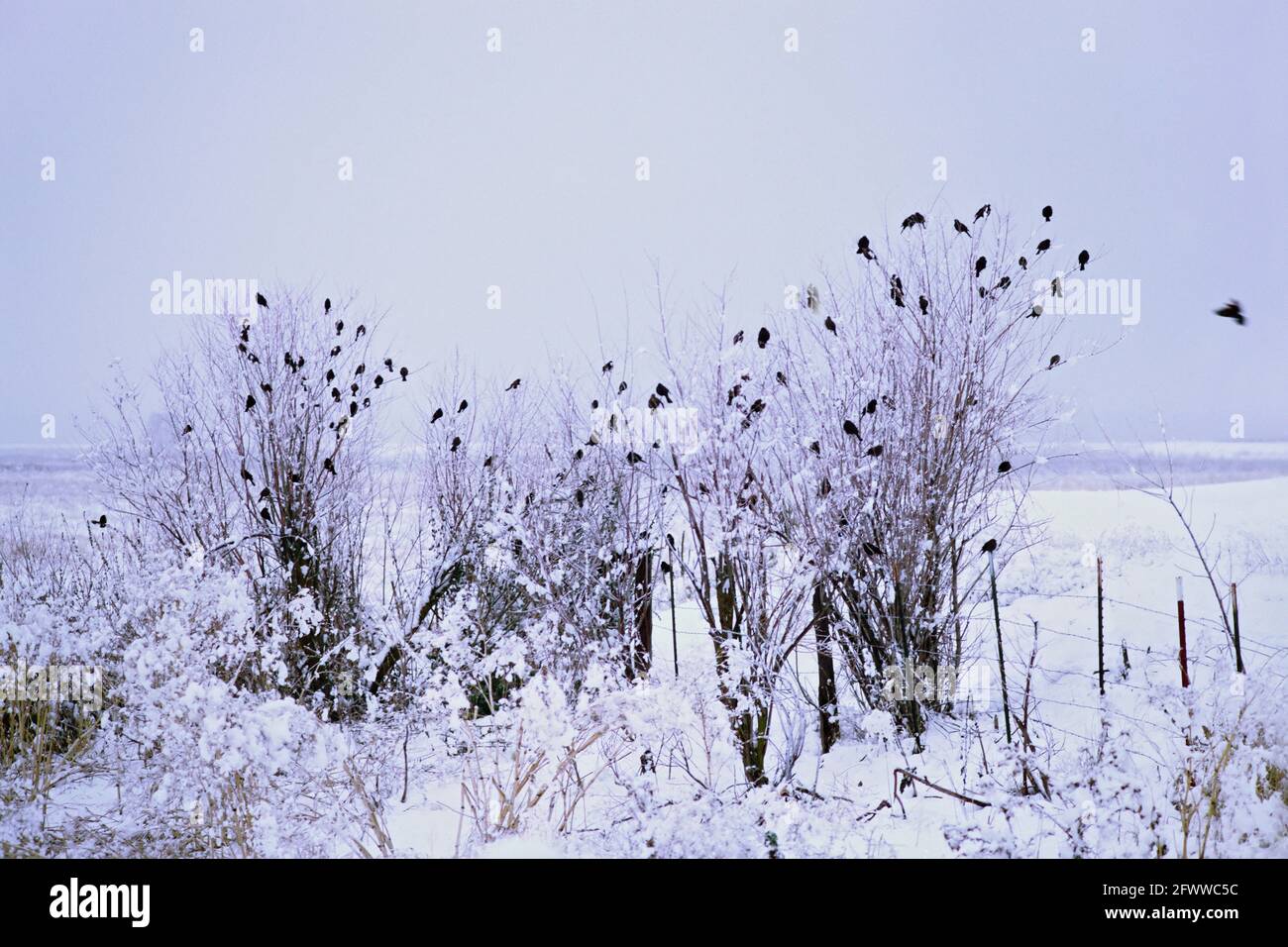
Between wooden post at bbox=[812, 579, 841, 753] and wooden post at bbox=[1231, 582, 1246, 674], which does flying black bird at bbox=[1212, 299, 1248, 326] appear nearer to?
wooden post at bbox=[1231, 582, 1246, 674]

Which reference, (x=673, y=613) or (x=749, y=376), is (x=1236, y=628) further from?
(x=673, y=613)

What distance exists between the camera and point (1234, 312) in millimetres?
3082

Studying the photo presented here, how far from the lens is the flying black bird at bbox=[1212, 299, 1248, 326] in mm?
3070

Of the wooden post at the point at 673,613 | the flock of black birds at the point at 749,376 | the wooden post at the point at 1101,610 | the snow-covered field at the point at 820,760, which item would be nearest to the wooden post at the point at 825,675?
the snow-covered field at the point at 820,760

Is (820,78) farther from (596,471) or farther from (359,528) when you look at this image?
(359,528)

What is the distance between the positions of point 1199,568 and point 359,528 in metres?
4.18

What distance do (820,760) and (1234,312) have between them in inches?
97.4

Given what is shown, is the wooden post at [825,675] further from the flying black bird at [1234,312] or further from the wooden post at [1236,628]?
the flying black bird at [1234,312]

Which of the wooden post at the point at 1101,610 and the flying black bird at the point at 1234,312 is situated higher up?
the flying black bird at the point at 1234,312

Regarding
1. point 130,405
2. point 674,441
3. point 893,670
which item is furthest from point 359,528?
point 893,670

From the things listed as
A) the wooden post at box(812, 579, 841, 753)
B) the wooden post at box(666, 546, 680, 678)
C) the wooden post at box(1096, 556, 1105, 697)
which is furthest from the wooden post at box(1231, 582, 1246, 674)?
the wooden post at box(666, 546, 680, 678)

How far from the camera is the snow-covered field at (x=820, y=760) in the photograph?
2635 mm

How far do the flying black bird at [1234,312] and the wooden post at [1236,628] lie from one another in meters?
1.10

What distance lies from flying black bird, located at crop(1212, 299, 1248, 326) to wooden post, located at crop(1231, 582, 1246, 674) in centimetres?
110
